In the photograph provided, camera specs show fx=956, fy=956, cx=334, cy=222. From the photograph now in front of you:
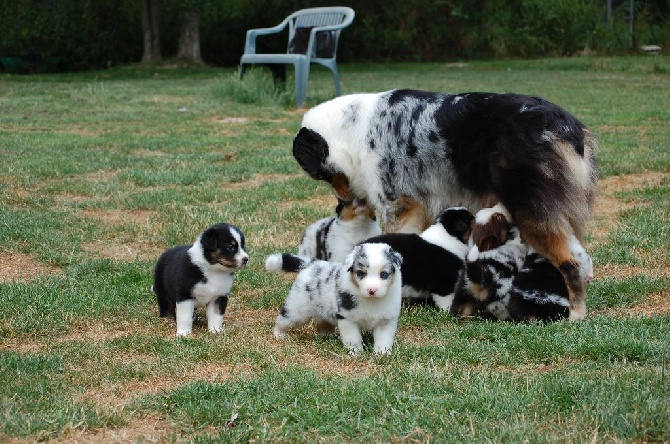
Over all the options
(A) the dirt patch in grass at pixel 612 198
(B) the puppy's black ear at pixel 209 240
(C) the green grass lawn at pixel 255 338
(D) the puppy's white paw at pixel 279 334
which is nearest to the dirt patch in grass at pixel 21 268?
(C) the green grass lawn at pixel 255 338

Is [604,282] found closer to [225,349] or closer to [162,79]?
[225,349]

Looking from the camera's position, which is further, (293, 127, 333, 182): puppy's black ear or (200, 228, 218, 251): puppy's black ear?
(293, 127, 333, 182): puppy's black ear

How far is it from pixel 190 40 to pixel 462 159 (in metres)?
27.4

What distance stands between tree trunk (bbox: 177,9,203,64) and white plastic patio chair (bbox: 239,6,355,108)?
12910 millimetres

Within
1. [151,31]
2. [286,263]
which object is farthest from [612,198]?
[151,31]

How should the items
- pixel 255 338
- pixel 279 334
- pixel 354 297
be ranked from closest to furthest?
pixel 354 297 < pixel 255 338 < pixel 279 334

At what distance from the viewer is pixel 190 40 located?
32.8m

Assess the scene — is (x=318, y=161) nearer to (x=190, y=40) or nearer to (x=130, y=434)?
(x=130, y=434)

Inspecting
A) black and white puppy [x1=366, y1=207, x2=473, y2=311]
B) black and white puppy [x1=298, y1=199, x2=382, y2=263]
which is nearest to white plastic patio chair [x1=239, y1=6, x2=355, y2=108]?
black and white puppy [x1=298, y1=199, x2=382, y2=263]

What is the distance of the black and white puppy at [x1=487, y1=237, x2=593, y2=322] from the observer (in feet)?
Result: 19.6

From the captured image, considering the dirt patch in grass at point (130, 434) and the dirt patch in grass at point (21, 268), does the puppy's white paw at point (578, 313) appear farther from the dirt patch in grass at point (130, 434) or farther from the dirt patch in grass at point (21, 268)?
the dirt patch in grass at point (21, 268)

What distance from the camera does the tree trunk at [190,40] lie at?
32594mm

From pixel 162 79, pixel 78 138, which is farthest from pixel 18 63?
pixel 78 138

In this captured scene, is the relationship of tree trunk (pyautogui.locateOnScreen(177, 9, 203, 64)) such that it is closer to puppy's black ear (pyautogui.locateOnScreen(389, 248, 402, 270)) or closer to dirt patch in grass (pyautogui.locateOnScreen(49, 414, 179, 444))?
puppy's black ear (pyautogui.locateOnScreen(389, 248, 402, 270))
